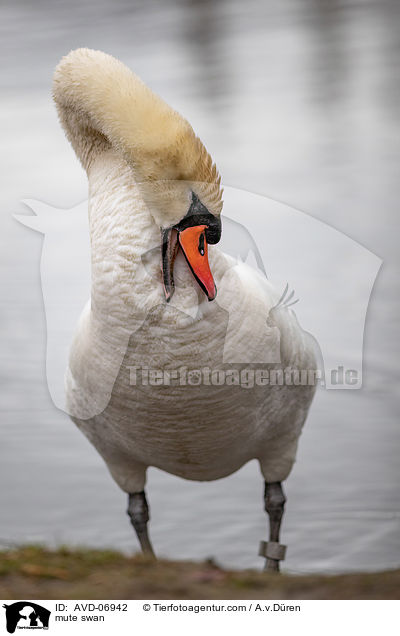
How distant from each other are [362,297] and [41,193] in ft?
3.86

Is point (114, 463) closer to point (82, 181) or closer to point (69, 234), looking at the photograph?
point (69, 234)

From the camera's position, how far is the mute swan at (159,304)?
5.17 feet

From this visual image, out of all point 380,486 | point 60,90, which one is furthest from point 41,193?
point 380,486

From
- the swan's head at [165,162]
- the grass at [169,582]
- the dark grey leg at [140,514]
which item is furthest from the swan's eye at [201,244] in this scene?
the dark grey leg at [140,514]

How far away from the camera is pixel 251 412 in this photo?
75.0 inches

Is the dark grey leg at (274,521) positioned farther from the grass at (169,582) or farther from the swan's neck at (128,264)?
the swan's neck at (128,264)

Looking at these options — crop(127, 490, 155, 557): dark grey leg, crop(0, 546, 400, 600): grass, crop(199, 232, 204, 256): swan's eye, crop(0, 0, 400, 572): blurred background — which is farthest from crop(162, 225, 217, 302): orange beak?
crop(127, 490, 155, 557): dark grey leg

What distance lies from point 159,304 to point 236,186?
89 centimetres

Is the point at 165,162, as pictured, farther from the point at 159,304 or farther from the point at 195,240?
the point at 159,304
